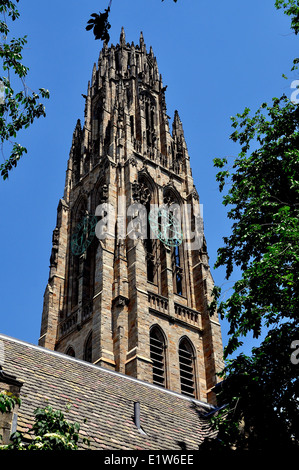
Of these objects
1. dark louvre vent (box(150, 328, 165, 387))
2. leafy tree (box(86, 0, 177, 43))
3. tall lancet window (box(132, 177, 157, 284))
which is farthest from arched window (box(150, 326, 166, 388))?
leafy tree (box(86, 0, 177, 43))

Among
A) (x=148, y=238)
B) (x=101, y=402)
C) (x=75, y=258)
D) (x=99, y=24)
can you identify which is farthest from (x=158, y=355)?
(x=99, y=24)

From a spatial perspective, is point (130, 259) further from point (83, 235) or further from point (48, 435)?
point (48, 435)

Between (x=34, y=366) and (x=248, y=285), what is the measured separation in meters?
5.79

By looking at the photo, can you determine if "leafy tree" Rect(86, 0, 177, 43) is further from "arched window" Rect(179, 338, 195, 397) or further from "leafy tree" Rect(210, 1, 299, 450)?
"arched window" Rect(179, 338, 195, 397)

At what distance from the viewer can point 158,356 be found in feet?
127

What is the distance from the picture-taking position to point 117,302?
126 feet

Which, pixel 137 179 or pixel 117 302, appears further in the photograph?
pixel 137 179

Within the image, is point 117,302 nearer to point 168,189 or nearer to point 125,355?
point 125,355

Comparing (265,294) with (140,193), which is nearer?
(265,294)

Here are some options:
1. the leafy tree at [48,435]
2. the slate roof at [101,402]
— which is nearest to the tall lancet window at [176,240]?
the slate roof at [101,402]

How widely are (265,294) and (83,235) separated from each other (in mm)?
33013

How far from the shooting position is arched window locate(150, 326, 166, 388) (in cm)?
3759

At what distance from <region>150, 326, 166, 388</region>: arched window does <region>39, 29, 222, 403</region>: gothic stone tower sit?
0.06 m
